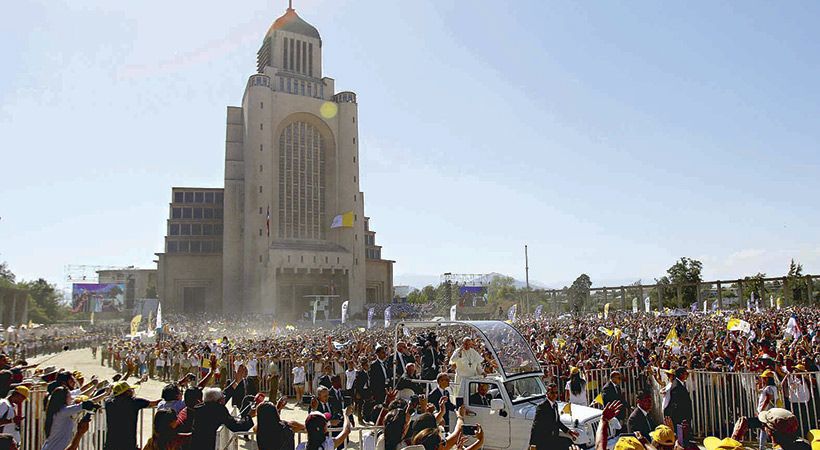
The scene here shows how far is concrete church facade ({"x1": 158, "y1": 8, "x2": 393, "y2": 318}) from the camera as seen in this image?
67.4 m

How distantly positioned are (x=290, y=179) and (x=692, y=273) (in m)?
56.4

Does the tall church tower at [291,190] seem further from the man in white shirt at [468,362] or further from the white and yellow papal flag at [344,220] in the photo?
the man in white shirt at [468,362]

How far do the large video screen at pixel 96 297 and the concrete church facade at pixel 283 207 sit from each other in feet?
21.1

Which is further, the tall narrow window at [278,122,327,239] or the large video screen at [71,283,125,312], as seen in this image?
the tall narrow window at [278,122,327,239]

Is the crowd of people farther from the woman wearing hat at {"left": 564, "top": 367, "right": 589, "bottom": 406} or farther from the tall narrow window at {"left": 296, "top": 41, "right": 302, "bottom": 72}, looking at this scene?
the tall narrow window at {"left": 296, "top": 41, "right": 302, "bottom": 72}

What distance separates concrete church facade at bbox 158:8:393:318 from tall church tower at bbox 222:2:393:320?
12 centimetres

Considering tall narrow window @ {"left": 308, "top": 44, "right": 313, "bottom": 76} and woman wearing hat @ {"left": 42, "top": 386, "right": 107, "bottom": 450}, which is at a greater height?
tall narrow window @ {"left": 308, "top": 44, "right": 313, "bottom": 76}

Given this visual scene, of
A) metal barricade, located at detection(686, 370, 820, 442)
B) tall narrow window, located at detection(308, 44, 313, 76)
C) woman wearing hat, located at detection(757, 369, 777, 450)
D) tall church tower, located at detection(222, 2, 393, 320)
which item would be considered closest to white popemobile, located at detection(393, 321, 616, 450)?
woman wearing hat, located at detection(757, 369, 777, 450)

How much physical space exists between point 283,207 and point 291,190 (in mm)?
2458

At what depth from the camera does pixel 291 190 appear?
71062 millimetres

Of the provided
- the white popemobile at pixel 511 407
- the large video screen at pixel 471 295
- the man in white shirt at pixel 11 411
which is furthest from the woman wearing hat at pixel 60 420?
the large video screen at pixel 471 295

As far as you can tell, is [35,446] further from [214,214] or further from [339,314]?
[214,214]

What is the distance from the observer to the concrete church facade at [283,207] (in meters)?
67.4

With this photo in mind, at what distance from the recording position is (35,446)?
873 centimetres
